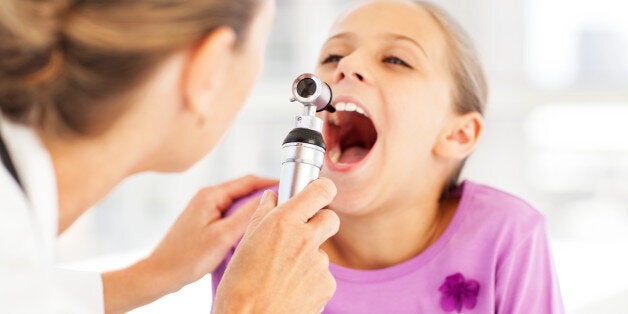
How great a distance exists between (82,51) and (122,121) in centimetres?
8

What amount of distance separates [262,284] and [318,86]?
0.24 meters

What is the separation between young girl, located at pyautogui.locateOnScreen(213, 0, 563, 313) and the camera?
1148 mm

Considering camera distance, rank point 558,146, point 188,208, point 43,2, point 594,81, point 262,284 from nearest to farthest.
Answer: point 43,2
point 262,284
point 188,208
point 594,81
point 558,146

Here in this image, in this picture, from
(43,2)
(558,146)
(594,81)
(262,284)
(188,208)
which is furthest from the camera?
(558,146)

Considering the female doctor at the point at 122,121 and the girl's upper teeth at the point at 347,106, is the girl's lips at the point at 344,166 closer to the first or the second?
the girl's upper teeth at the point at 347,106

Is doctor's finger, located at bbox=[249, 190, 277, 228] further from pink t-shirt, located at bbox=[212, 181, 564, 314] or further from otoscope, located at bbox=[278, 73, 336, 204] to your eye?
pink t-shirt, located at bbox=[212, 181, 564, 314]

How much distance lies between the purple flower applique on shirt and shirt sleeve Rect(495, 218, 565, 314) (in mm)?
34

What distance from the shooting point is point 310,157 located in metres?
0.90

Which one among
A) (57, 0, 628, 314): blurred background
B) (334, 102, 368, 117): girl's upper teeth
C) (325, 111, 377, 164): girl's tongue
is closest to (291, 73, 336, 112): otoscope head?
(334, 102, 368, 117): girl's upper teeth

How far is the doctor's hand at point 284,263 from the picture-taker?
2.70 ft

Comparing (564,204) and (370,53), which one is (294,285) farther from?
(564,204)

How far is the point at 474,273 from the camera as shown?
1165 millimetres

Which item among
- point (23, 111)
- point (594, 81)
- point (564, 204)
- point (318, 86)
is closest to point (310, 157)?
point (318, 86)

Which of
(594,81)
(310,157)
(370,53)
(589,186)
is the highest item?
(594,81)
